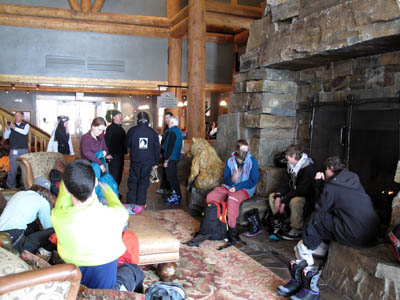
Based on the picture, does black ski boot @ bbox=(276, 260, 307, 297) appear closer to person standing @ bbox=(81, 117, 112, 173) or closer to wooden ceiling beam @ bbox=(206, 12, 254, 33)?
person standing @ bbox=(81, 117, 112, 173)

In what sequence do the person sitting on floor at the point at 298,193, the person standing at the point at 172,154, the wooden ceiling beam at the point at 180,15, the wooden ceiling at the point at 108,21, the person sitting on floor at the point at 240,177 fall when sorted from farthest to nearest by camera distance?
the wooden ceiling at the point at 108,21, the wooden ceiling beam at the point at 180,15, the person standing at the point at 172,154, the person sitting on floor at the point at 240,177, the person sitting on floor at the point at 298,193

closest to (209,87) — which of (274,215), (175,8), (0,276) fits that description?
(175,8)

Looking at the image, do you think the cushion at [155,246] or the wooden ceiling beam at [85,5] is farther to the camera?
the wooden ceiling beam at [85,5]

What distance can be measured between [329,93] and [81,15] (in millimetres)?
7077

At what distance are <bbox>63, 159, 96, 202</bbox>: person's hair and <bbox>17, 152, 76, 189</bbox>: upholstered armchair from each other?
10.8 feet

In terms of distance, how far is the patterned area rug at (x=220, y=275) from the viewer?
303 centimetres

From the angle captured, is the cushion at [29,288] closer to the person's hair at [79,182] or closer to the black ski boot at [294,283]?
the person's hair at [79,182]


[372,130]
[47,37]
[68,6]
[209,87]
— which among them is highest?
[68,6]

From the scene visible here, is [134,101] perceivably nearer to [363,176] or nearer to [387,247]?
[363,176]

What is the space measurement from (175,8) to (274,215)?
7.16 metres

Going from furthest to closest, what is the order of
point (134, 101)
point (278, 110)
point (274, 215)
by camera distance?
point (134, 101) < point (278, 110) < point (274, 215)

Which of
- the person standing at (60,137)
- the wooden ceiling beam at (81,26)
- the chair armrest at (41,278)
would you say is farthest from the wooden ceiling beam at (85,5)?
the chair armrest at (41,278)

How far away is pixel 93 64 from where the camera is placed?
9.45 meters

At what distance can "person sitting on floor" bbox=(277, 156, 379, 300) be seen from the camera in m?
3.00
